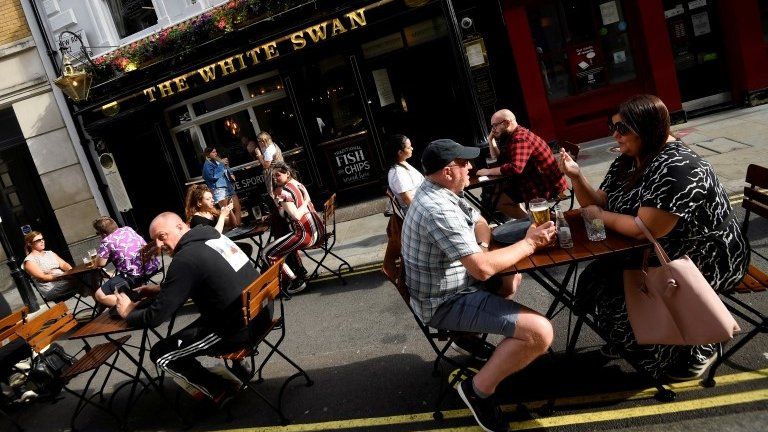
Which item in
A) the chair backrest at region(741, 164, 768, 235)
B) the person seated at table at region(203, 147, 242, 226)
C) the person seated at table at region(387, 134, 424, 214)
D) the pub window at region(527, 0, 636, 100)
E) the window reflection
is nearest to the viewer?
the chair backrest at region(741, 164, 768, 235)

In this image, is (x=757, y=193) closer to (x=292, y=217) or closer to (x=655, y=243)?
(x=655, y=243)

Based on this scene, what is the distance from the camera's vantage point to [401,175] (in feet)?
16.4

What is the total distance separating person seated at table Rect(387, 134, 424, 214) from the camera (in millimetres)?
4969

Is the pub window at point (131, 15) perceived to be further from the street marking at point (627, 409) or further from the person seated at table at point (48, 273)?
the street marking at point (627, 409)

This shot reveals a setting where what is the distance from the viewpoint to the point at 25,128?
35.4 feet

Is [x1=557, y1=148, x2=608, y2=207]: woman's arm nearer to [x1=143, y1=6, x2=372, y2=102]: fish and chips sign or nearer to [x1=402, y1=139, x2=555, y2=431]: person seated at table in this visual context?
[x1=402, y1=139, x2=555, y2=431]: person seated at table

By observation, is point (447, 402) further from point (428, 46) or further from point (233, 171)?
point (233, 171)

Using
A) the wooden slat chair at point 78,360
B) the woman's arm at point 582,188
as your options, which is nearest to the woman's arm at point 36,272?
the wooden slat chair at point 78,360

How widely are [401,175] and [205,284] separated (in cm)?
233

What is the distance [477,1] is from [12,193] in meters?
11.9

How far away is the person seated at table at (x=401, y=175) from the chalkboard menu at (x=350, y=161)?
454 centimetres

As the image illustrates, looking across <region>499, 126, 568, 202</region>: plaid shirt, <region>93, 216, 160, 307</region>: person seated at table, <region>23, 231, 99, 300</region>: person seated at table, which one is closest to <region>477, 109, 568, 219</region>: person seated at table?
<region>499, 126, 568, 202</region>: plaid shirt

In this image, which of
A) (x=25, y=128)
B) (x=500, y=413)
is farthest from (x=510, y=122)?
(x=25, y=128)

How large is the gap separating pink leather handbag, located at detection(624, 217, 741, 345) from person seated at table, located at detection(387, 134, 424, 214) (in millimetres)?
2622
